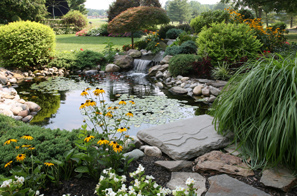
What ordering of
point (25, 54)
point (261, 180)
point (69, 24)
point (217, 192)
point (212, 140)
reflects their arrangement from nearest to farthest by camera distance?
point (217, 192) → point (261, 180) → point (212, 140) → point (25, 54) → point (69, 24)

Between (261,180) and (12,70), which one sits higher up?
(12,70)

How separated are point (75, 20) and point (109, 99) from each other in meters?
20.6

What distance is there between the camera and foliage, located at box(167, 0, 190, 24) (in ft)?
161

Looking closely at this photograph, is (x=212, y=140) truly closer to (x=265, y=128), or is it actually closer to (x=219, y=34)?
(x=265, y=128)

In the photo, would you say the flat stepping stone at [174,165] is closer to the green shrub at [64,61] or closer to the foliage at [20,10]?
the green shrub at [64,61]

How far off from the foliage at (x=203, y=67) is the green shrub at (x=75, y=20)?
1966 cm

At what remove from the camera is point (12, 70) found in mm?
9289

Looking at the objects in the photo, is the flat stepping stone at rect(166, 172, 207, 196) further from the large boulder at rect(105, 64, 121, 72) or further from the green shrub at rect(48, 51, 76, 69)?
the green shrub at rect(48, 51, 76, 69)

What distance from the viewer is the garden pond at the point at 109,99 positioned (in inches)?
189

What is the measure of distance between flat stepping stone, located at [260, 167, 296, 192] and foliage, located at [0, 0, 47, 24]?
2450 centimetres

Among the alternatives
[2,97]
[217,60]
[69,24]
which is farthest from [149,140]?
[69,24]

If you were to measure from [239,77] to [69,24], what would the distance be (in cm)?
2375

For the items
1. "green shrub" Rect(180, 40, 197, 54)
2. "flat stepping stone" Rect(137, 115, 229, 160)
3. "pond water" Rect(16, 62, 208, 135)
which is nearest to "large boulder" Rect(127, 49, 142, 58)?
"pond water" Rect(16, 62, 208, 135)

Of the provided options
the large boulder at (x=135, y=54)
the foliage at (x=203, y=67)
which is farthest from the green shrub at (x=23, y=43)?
the foliage at (x=203, y=67)
